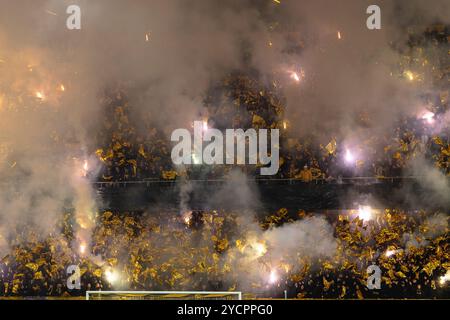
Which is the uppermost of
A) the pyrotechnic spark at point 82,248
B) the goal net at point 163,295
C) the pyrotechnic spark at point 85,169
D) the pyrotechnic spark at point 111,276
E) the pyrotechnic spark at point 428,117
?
the pyrotechnic spark at point 428,117

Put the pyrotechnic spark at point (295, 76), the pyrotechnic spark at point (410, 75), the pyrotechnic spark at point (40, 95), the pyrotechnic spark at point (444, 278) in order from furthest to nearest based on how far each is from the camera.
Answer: the pyrotechnic spark at point (40, 95), the pyrotechnic spark at point (295, 76), the pyrotechnic spark at point (410, 75), the pyrotechnic spark at point (444, 278)

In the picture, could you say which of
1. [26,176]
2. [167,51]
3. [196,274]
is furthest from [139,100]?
[196,274]

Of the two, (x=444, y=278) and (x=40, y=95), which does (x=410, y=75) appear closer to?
(x=444, y=278)

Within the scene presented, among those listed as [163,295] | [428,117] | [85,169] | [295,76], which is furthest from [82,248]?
[428,117]

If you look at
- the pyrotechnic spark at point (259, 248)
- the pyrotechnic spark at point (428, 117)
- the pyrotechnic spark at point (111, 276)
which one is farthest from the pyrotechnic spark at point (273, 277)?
the pyrotechnic spark at point (428, 117)

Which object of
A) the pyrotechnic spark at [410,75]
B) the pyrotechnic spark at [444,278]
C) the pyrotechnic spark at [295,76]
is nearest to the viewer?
the pyrotechnic spark at [444,278]

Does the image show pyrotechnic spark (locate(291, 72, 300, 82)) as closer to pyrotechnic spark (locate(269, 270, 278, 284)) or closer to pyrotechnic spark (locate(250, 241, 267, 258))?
pyrotechnic spark (locate(250, 241, 267, 258))

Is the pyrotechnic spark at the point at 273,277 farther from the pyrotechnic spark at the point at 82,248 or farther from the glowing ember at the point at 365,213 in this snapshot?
the pyrotechnic spark at the point at 82,248
